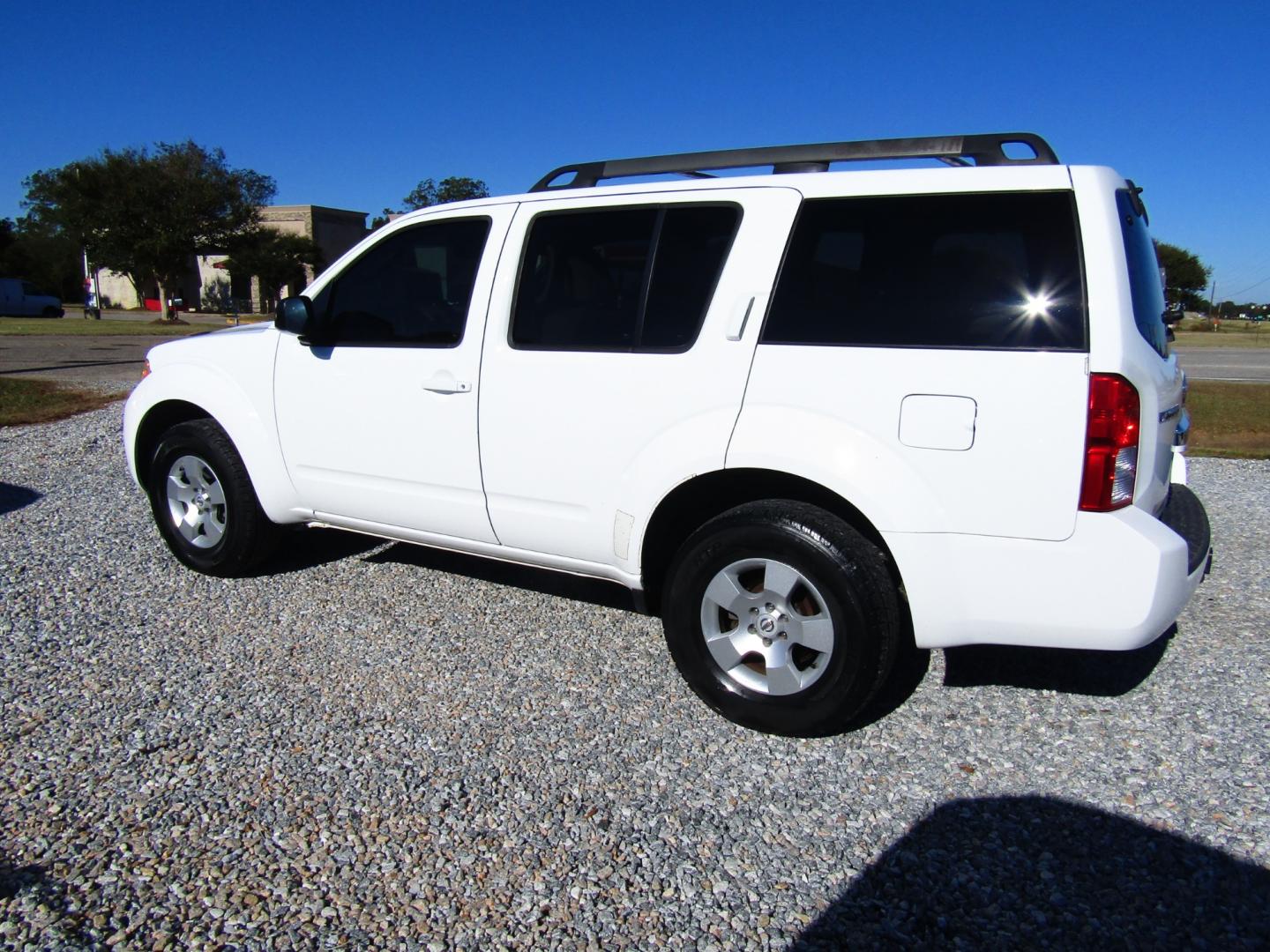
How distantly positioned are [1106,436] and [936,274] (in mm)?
748

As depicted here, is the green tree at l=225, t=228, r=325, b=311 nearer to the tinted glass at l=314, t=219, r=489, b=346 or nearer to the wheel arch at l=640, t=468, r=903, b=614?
the tinted glass at l=314, t=219, r=489, b=346

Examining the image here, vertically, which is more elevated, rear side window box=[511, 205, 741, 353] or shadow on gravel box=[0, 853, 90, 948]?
rear side window box=[511, 205, 741, 353]

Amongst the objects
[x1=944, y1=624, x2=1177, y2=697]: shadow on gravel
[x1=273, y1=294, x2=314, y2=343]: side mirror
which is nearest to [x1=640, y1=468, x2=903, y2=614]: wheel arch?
[x1=944, y1=624, x2=1177, y2=697]: shadow on gravel

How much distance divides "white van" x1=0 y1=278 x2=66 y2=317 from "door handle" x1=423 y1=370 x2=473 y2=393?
154ft

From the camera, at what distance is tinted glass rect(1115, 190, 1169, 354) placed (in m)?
3.11

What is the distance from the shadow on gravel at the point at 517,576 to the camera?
507 cm

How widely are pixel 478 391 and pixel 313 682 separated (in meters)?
1.36

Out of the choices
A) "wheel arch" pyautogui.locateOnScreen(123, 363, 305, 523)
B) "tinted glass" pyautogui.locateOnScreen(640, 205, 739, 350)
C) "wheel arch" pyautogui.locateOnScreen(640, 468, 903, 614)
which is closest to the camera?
"wheel arch" pyautogui.locateOnScreen(640, 468, 903, 614)

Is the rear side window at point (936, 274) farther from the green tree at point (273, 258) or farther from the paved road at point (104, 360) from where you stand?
the green tree at point (273, 258)

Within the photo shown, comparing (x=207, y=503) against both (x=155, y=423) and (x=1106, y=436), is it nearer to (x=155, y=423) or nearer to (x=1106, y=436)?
(x=155, y=423)

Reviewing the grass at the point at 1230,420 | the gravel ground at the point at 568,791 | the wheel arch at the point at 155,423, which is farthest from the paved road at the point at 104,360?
the gravel ground at the point at 568,791

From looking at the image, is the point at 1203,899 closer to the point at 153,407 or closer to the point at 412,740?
the point at 412,740

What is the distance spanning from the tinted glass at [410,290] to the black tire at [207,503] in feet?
3.21

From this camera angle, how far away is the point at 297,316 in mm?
4492
